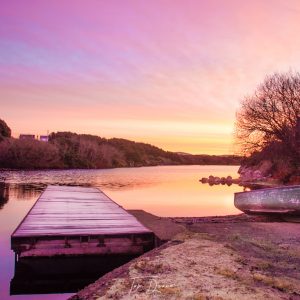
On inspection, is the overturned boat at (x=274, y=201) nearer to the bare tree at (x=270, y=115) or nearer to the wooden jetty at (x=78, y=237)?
the wooden jetty at (x=78, y=237)

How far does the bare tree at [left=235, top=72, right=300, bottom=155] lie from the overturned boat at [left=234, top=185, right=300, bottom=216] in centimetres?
2223

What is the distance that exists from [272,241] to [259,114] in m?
32.0

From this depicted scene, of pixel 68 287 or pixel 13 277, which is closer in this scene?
pixel 68 287

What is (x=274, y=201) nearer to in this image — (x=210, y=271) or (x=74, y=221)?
(x=74, y=221)

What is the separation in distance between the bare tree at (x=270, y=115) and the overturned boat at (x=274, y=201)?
2223 centimetres

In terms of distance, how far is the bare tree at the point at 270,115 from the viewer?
41.0 metres

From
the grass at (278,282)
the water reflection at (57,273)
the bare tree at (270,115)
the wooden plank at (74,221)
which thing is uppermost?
the bare tree at (270,115)

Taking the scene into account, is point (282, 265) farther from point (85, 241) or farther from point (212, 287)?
point (85, 241)

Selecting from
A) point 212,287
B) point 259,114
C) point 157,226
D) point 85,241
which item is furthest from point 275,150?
point 212,287

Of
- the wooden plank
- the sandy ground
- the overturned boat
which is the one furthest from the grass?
the overturned boat

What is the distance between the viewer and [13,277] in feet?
35.1

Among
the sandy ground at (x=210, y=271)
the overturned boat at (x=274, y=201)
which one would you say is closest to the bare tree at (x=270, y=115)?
the overturned boat at (x=274, y=201)

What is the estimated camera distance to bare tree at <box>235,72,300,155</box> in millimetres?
41000

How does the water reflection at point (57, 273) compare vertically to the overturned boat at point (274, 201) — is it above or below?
below
